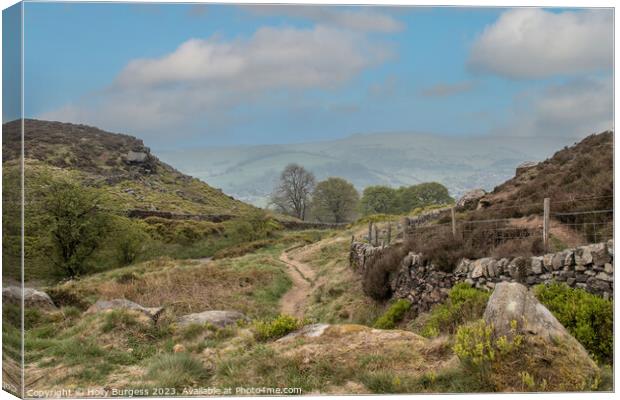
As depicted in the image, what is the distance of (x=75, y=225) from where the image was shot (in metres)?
22.2

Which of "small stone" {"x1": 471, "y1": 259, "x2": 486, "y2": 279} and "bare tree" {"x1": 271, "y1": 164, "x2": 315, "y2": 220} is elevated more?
"bare tree" {"x1": 271, "y1": 164, "x2": 315, "y2": 220}

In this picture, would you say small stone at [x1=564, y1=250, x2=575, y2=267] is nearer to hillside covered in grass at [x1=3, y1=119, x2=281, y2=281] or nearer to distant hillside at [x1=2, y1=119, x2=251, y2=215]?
hillside covered in grass at [x1=3, y1=119, x2=281, y2=281]

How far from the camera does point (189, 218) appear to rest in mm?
47531

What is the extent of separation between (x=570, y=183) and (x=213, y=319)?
515 inches

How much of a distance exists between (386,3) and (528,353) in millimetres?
5108

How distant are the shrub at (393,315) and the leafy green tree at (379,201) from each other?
4519 cm

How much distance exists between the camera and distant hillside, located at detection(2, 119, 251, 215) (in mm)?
8070

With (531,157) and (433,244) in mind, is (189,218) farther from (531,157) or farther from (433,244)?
(531,157)

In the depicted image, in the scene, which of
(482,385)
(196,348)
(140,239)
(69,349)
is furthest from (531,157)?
(140,239)

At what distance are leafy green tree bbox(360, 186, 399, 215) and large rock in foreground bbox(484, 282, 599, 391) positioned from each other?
52.4 meters

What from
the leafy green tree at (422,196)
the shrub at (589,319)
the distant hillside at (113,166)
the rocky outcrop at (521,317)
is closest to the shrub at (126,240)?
the distant hillside at (113,166)

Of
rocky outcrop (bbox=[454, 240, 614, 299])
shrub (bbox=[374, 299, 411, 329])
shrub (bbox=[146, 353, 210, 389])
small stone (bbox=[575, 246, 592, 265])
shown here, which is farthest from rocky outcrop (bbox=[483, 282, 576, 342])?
shrub (bbox=[374, 299, 411, 329])

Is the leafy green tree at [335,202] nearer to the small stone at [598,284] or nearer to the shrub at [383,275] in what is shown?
the shrub at [383,275]

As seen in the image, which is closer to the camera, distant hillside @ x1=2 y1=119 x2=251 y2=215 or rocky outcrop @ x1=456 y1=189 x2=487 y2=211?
distant hillside @ x1=2 y1=119 x2=251 y2=215
